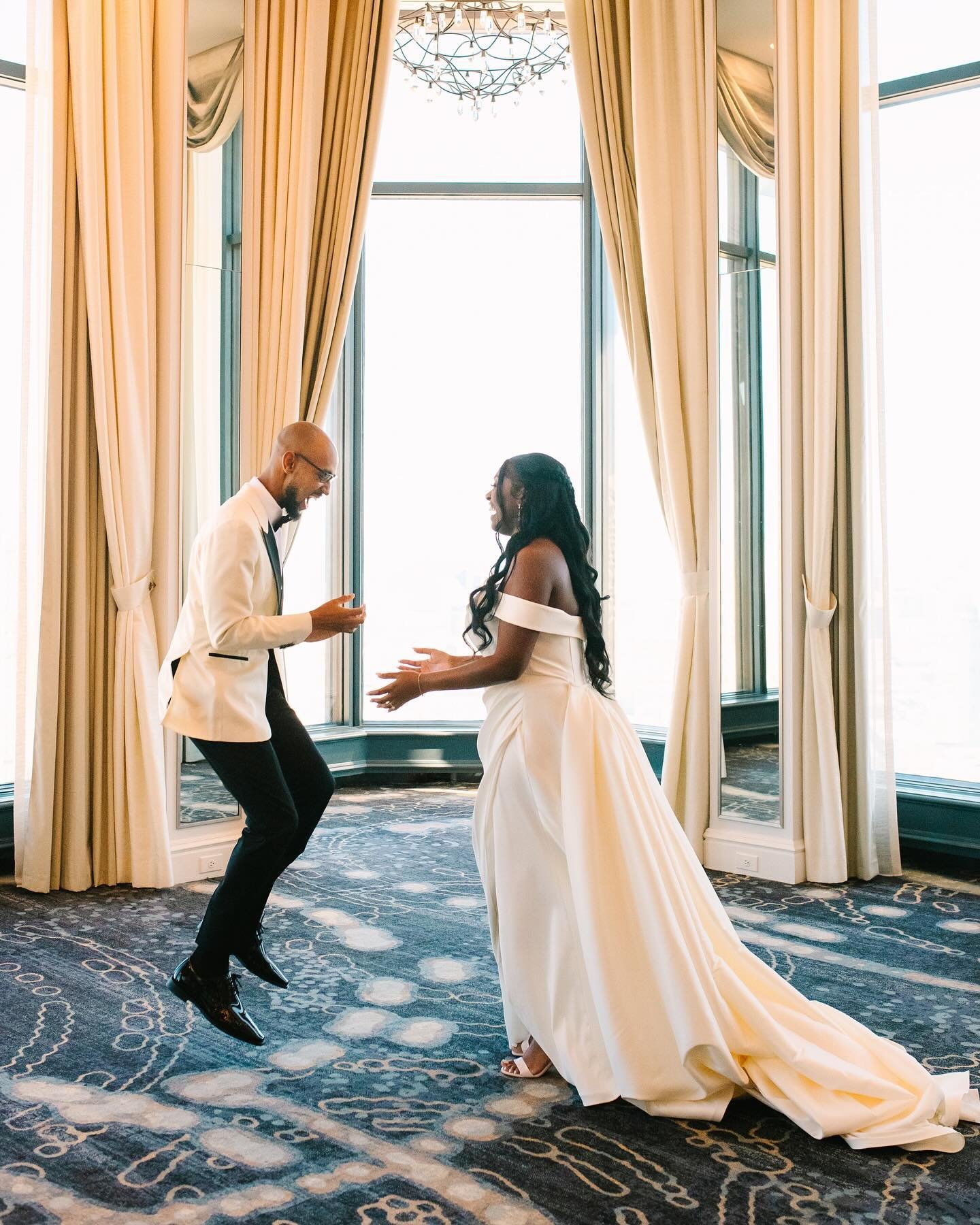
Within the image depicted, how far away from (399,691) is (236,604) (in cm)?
54

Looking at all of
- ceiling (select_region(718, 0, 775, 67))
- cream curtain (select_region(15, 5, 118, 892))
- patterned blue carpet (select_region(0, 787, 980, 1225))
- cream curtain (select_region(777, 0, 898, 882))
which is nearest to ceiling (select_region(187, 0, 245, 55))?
cream curtain (select_region(15, 5, 118, 892))

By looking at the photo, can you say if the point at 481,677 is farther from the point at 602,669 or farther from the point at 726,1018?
the point at 726,1018

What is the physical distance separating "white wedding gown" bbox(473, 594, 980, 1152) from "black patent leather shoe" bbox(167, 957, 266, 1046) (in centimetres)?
74

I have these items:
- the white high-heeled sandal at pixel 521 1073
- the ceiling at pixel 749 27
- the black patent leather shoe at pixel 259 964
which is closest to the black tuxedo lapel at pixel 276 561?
the black patent leather shoe at pixel 259 964

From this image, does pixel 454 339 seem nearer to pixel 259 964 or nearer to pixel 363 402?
Answer: pixel 363 402

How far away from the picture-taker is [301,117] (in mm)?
5344

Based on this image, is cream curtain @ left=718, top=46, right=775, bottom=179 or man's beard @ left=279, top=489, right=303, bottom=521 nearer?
man's beard @ left=279, top=489, right=303, bottom=521

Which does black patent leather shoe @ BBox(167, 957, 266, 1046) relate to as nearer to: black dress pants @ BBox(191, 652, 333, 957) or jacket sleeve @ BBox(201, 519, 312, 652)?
black dress pants @ BBox(191, 652, 333, 957)

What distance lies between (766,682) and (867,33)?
111 inches

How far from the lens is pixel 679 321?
17.4 feet

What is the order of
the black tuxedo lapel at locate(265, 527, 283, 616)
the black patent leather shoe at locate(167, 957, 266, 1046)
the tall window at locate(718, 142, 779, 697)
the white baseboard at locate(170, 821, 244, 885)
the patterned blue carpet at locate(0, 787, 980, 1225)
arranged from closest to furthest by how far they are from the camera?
the patterned blue carpet at locate(0, 787, 980, 1225), the black patent leather shoe at locate(167, 957, 266, 1046), the black tuxedo lapel at locate(265, 527, 283, 616), the white baseboard at locate(170, 821, 244, 885), the tall window at locate(718, 142, 779, 697)

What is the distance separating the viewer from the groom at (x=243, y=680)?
3.23m

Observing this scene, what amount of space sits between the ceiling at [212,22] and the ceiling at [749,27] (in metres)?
2.16

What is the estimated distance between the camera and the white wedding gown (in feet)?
8.61
